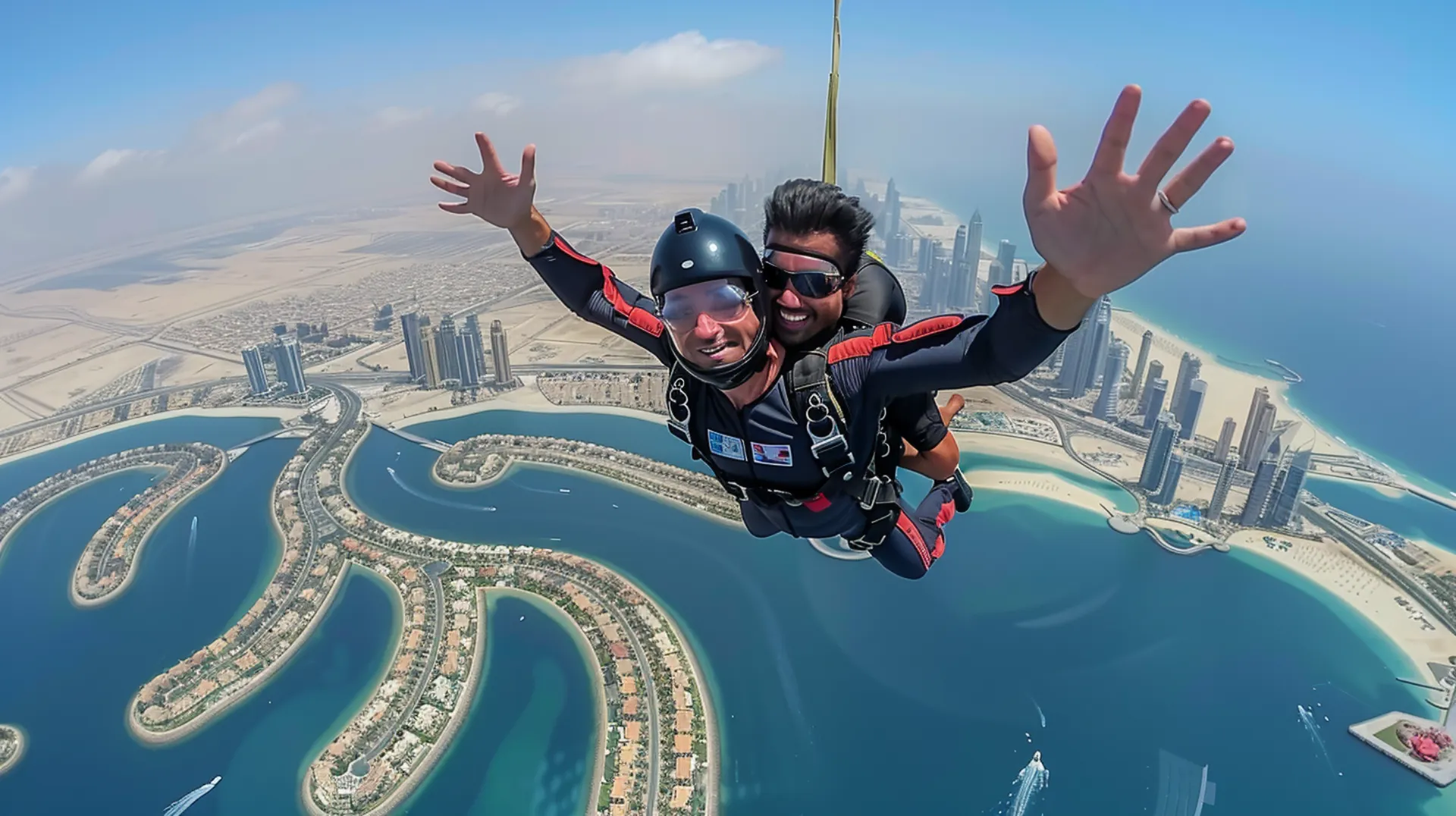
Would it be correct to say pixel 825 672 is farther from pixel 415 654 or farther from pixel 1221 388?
pixel 1221 388

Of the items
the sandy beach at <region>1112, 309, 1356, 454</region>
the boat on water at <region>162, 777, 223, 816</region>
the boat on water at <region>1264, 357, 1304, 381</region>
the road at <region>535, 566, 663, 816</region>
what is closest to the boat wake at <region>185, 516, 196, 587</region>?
the boat on water at <region>162, 777, 223, 816</region>

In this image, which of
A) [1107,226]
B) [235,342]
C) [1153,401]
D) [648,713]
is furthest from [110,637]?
[1153,401]

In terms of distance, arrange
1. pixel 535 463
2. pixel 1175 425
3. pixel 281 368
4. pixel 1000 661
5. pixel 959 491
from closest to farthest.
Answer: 1. pixel 959 491
2. pixel 1000 661
3. pixel 1175 425
4. pixel 535 463
5. pixel 281 368

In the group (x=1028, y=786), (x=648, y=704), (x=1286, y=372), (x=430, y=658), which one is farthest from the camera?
(x=1286, y=372)

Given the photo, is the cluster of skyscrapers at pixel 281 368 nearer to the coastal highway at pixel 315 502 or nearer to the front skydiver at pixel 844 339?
the coastal highway at pixel 315 502

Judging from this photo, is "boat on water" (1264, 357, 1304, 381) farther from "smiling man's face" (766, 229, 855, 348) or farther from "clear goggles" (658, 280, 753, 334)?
A: "clear goggles" (658, 280, 753, 334)

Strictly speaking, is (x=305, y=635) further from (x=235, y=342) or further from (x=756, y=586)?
(x=235, y=342)

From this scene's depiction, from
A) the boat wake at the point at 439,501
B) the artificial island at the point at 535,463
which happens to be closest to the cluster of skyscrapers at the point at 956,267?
the artificial island at the point at 535,463

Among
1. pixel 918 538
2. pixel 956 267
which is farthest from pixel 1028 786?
pixel 956 267
